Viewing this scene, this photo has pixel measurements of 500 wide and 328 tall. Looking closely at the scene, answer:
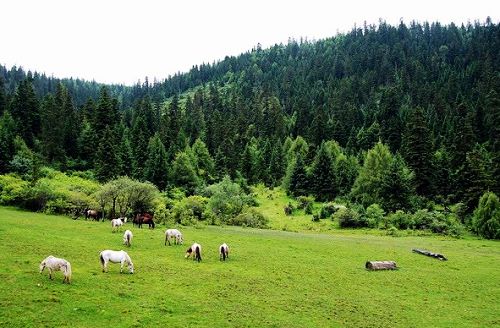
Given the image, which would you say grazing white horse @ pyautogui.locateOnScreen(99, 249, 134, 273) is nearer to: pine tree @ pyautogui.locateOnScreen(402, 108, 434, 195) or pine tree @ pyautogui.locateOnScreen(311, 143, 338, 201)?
pine tree @ pyautogui.locateOnScreen(311, 143, 338, 201)

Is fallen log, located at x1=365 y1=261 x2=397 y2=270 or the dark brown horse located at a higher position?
the dark brown horse

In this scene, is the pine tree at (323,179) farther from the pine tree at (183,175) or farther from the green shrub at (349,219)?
the pine tree at (183,175)

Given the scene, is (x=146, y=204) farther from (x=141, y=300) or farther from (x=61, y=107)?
(x=61, y=107)

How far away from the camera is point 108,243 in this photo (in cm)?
3656

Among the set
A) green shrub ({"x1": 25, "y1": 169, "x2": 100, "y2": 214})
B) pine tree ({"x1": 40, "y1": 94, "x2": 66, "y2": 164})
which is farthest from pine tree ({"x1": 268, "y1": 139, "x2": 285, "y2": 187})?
green shrub ({"x1": 25, "y1": 169, "x2": 100, "y2": 214})

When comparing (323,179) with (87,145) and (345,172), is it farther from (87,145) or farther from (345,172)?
(87,145)

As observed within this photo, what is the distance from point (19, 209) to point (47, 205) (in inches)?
175

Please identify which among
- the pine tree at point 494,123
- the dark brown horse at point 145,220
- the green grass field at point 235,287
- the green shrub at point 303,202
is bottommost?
the green grass field at point 235,287

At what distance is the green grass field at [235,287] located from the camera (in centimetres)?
2005

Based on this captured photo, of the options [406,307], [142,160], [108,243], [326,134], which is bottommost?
[406,307]

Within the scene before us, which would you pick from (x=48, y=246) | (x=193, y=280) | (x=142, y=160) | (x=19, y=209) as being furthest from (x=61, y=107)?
(x=193, y=280)

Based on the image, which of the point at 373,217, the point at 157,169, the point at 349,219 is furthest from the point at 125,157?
the point at 373,217

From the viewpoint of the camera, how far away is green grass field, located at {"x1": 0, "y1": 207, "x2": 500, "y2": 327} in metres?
20.0

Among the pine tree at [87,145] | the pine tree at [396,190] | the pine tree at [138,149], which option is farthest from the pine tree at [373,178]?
the pine tree at [87,145]
